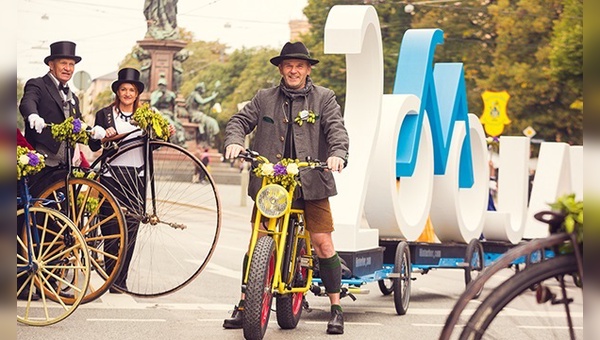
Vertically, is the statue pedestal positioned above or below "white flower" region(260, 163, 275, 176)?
above

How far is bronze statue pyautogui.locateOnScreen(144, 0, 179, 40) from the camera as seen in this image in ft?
146

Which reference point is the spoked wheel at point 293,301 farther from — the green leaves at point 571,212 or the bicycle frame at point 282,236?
the green leaves at point 571,212

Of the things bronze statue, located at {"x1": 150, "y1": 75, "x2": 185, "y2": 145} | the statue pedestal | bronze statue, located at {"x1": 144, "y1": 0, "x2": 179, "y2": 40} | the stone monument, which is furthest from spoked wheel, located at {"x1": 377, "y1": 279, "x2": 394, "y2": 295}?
bronze statue, located at {"x1": 150, "y1": 75, "x2": 185, "y2": 145}

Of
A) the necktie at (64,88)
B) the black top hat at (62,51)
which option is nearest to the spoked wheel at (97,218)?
the necktie at (64,88)

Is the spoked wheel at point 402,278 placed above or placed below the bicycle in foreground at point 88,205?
below

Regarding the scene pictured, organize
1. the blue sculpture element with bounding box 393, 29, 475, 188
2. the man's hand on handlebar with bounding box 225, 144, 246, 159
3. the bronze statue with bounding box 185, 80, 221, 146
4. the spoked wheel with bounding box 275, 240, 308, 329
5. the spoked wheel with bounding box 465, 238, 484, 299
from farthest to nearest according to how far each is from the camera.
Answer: the bronze statue with bounding box 185, 80, 221, 146
the spoked wheel with bounding box 465, 238, 484, 299
the blue sculpture element with bounding box 393, 29, 475, 188
the spoked wheel with bounding box 275, 240, 308, 329
the man's hand on handlebar with bounding box 225, 144, 246, 159

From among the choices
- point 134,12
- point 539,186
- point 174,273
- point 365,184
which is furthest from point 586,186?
point 134,12

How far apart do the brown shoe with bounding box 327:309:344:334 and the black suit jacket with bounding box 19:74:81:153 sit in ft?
8.43

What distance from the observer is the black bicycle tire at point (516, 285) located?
3648 mm

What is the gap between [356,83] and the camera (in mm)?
11383

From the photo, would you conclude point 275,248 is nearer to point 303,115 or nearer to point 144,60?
point 303,115

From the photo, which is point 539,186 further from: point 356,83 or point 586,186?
point 586,186

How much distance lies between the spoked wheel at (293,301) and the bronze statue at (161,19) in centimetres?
3460

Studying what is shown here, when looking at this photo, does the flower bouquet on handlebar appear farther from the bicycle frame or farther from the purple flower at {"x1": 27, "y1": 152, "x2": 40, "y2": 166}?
the purple flower at {"x1": 27, "y1": 152, "x2": 40, "y2": 166}
